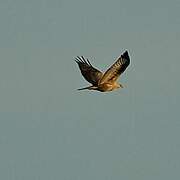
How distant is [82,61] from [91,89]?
3.44m

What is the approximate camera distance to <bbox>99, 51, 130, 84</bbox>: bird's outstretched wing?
65.9m

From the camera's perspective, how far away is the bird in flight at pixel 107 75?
66.1m

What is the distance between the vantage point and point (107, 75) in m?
67.1

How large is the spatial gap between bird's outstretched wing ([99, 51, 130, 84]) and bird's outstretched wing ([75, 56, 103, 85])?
66 cm

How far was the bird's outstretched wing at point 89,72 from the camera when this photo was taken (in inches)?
2671

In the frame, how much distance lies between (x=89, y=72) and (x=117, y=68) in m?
2.77

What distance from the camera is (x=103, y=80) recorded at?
67.2m

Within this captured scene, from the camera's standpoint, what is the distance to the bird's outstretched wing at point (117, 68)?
65.9m

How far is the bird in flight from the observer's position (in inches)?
2603

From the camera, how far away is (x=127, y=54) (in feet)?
217

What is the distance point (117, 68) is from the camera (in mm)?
66312

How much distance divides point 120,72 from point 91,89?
5.27ft

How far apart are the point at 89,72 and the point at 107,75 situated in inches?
72.4

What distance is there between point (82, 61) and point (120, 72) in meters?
3.97
